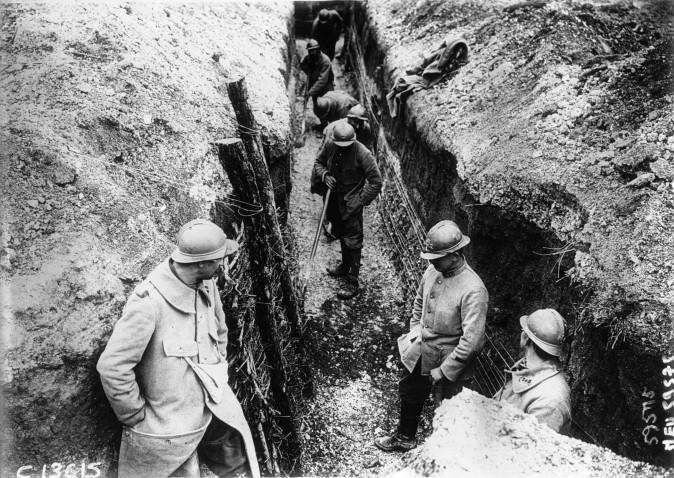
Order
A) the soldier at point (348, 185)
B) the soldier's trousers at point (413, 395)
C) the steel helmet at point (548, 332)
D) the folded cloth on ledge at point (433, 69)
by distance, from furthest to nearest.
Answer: the folded cloth on ledge at point (433, 69), the soldier at point (348, 185), the soldier's trousers at point (413, 395), the steel helmet at point (548, 332)

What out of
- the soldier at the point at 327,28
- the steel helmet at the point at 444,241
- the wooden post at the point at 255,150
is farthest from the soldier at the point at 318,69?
the steel helmet at the point at 444,241

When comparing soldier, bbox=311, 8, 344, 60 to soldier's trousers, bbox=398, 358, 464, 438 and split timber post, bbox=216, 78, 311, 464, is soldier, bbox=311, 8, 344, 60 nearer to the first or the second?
split timber post, bbox=216, 78, 311, 464

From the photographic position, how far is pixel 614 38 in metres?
6.64

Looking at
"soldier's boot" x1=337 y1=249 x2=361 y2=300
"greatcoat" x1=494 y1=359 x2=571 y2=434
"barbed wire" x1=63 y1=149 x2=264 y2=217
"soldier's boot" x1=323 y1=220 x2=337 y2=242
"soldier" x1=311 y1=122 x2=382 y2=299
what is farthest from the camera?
"soldier's boot" x1=323 y1=220 x2=337 y2=242

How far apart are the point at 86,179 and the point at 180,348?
1555 millimetres

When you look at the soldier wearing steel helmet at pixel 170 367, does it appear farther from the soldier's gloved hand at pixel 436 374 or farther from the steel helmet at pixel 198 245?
the soldier's gloved hand at pixel 436 374

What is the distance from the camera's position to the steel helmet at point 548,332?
10.8ft

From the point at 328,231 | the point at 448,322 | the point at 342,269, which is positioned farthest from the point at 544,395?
the point at 328,231

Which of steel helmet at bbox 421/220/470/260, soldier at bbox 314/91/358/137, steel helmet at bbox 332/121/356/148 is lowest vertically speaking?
soldier at bbox 314/91/358/137

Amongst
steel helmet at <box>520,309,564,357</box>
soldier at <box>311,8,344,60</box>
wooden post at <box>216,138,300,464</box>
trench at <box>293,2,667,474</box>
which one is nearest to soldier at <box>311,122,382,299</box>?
trench at <box>293,2,667,474</box>

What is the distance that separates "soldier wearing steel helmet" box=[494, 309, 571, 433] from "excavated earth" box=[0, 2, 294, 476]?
8.15ft

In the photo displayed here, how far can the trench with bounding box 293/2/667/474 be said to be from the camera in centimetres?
360

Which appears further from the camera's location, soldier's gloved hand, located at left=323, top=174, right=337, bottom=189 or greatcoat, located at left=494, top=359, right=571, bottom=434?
soldier's gloved hand, located at left=323, top=174, right=337, bottom=189

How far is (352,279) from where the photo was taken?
22.9ft
